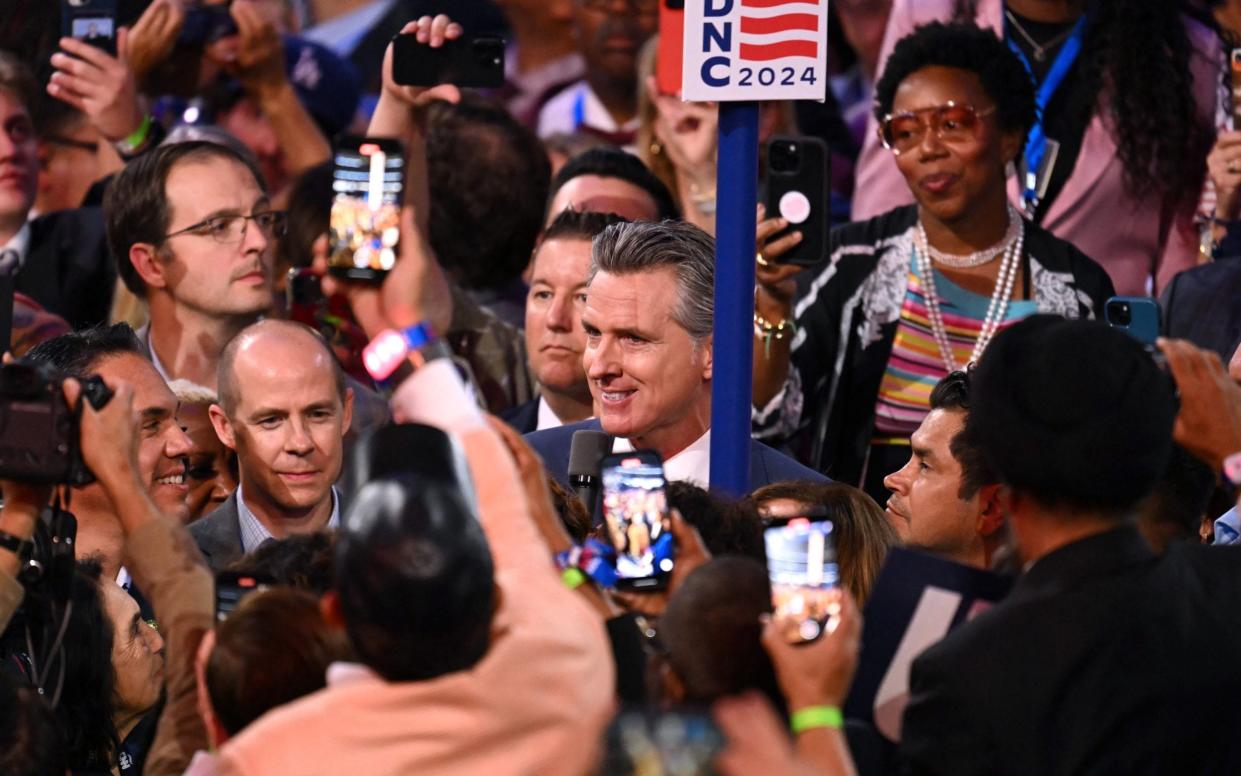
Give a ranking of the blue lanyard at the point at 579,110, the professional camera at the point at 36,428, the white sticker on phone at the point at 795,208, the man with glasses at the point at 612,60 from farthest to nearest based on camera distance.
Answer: the blue lanyard at the point at 579,110 → the man with glasses at the point at 612,60 → the white sticker on phone at the point at 795,208 → the professional camera at the point at 36,428

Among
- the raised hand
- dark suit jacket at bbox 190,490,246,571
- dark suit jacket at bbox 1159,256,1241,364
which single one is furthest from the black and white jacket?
the raised hand

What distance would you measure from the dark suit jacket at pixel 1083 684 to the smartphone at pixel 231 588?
1.23 meters

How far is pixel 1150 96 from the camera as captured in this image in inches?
252

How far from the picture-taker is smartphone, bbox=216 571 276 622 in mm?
3547

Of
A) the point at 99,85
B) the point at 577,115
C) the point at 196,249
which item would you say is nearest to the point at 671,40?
the point at 196,249

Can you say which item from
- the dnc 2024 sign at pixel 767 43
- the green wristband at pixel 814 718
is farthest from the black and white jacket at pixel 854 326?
the green wristband at pixel 814 718

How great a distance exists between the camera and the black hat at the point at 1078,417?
3.12 meters

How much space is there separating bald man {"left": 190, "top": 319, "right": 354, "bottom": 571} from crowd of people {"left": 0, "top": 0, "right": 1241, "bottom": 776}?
1 centimetres

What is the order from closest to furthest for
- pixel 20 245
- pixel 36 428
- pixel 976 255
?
1. pixel 36 428
2. pixel 976 255
3. pixel 20 245

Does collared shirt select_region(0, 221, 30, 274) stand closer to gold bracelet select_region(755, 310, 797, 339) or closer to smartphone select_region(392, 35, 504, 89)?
smartphone select_region(392, 35, 504, 89)

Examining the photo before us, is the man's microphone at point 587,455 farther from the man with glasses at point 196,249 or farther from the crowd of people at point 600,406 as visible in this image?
the man with glasses at point 196,249

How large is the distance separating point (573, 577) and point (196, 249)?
3.07 metres

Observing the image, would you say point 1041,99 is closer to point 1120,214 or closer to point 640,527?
point 1120,214

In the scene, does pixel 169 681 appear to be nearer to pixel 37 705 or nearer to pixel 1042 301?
pixel 37 705
